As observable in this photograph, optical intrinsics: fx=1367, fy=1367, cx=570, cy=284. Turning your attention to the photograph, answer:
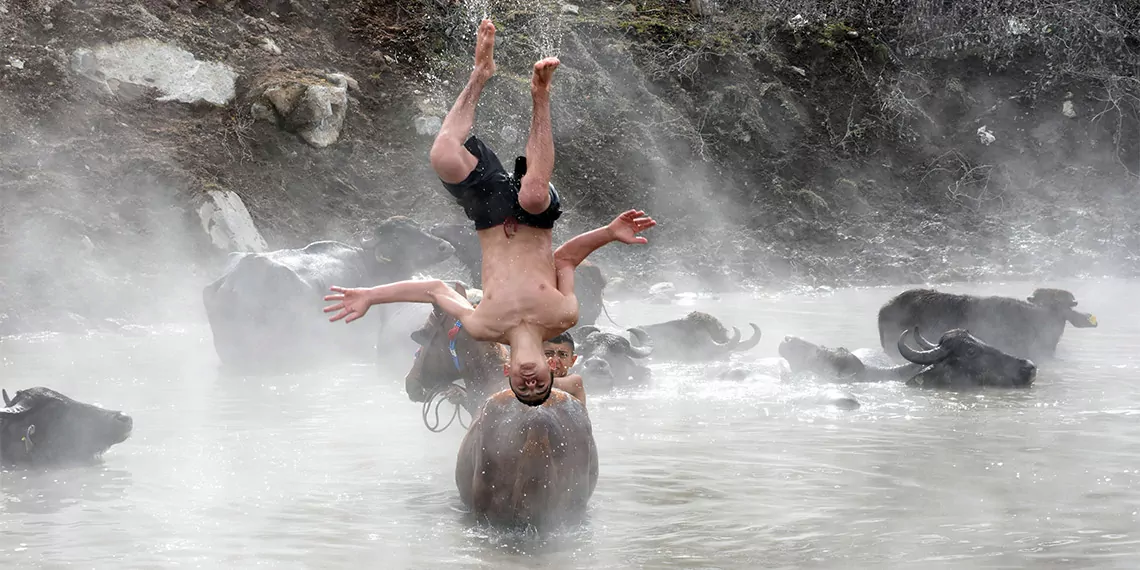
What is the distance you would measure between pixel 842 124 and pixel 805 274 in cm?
538

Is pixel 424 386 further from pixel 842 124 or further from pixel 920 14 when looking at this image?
pixel 920 14

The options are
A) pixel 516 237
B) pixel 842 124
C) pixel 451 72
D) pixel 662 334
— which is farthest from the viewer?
pixel 842 124

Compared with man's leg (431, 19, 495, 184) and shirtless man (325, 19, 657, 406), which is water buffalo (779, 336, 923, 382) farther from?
man's leg (431, 19, 495, 184)

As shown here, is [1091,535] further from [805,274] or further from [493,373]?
[805,274]

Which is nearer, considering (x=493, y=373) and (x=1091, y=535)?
(x=1091, y=535)

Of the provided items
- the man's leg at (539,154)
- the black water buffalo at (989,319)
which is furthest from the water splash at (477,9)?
the man's leg at (539,154)

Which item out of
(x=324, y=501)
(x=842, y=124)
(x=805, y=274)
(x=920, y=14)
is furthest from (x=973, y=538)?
(x=920, y=14)

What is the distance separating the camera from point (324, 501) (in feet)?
26.0

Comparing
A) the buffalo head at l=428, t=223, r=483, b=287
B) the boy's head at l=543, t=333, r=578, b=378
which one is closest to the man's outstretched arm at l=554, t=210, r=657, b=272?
the boy's head at l=543, t=333, r=578, b=378

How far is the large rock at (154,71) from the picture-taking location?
20.0 meters

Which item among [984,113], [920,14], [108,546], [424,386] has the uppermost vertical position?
[920,14]

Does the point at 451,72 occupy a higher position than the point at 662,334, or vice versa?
the point at 451,72

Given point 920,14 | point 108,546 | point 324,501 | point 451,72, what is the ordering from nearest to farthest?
point 108,546 < point 324,501 < point 451,72 < point 920,14

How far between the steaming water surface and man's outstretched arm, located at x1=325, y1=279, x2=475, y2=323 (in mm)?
1256
